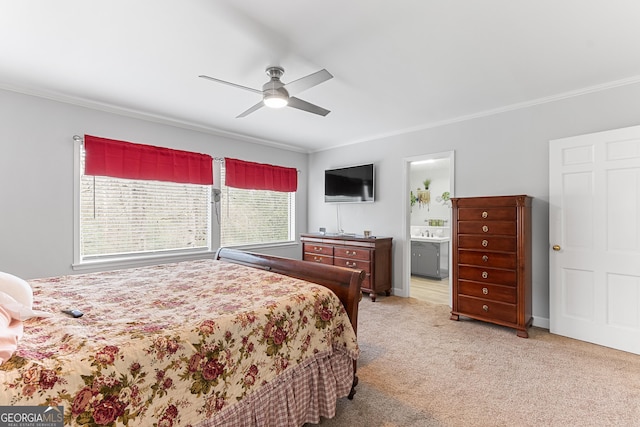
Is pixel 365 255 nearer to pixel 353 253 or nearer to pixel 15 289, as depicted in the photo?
pixel 353 253

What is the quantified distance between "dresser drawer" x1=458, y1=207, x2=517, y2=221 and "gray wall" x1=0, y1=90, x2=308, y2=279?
4.24 m

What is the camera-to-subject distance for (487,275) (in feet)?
10.7

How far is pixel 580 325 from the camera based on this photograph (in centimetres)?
294

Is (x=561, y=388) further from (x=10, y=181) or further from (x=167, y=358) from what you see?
(x=10, y=181)

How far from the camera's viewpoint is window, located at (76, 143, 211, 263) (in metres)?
3.46

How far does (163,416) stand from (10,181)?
327 centimetres

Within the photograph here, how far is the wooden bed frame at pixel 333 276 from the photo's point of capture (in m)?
1.94

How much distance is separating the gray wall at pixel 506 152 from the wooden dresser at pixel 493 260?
24 centimetres

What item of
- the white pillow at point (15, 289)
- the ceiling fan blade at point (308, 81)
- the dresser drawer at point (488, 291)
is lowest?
the dresser drawer at point (488, 291)

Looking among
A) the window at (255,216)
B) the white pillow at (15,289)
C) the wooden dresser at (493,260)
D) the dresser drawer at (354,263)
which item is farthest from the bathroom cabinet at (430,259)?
the white pillow at (15,289)

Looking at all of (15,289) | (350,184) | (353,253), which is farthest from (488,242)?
(15,289)

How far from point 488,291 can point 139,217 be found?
430cm

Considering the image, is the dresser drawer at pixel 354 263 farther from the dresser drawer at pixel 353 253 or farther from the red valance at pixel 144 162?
the red valance at pixel 144 162

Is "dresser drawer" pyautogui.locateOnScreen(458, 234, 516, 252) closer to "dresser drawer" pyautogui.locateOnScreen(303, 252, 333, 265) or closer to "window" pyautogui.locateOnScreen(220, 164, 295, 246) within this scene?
"dresser drawer" pyautogui.locateOnScreen(303, 252, 333, 265)
